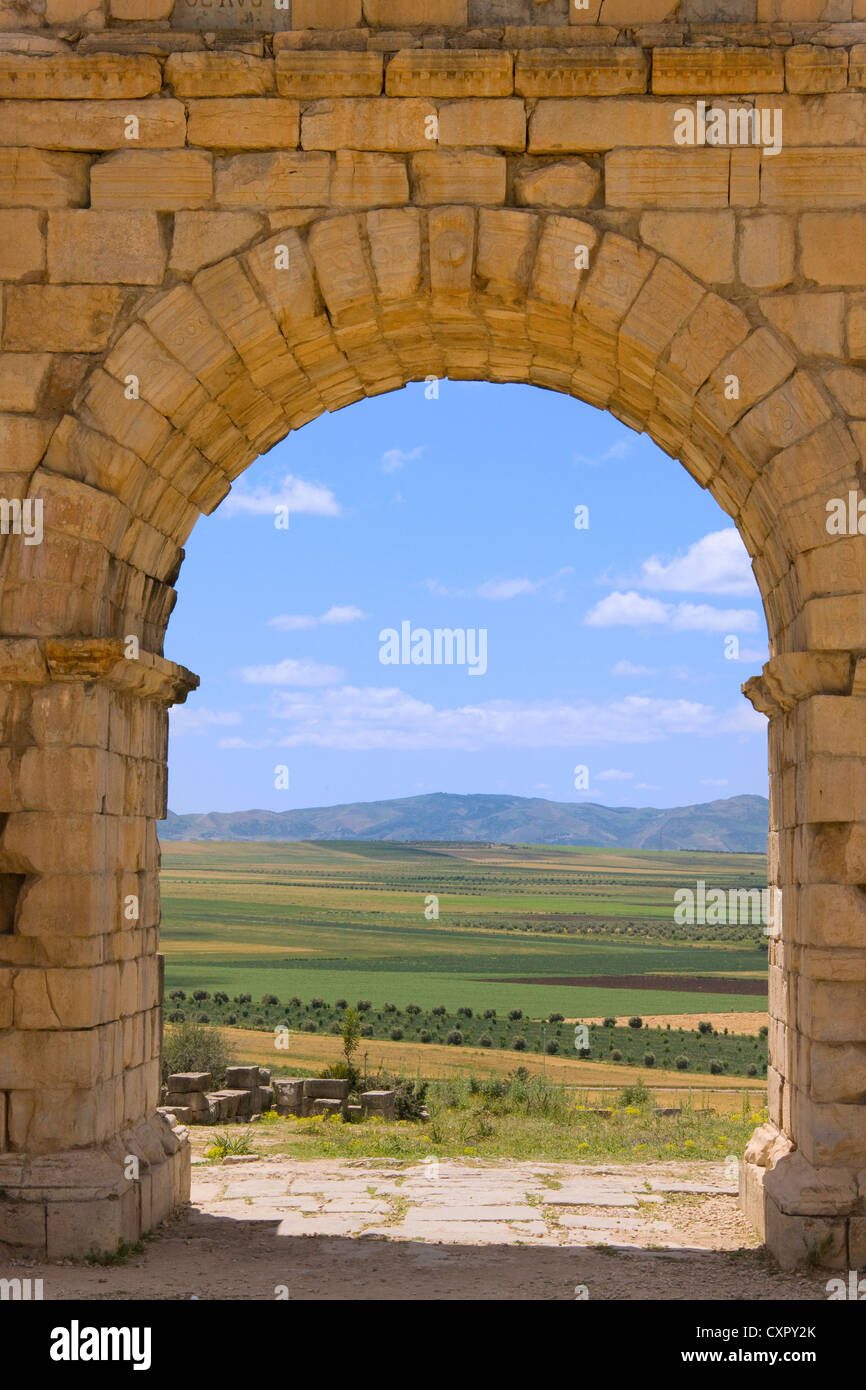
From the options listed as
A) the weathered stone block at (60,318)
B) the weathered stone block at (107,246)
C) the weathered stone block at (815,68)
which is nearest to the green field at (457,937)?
the weathered stone block at (60,318)

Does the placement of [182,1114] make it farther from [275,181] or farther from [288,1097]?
[275,181]

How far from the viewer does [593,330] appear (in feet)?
23.9

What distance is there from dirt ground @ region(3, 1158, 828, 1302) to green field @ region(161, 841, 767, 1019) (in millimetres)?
26559

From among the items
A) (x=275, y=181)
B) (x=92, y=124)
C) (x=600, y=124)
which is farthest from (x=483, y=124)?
(x=92, y=124)

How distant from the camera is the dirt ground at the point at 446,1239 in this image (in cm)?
629

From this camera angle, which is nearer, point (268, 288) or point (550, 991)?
point (268, 288)

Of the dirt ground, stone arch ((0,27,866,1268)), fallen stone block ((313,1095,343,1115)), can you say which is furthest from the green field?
stone arch ((0,27,866,1268))

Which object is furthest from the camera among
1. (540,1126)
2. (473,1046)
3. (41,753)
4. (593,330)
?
(473,1046)

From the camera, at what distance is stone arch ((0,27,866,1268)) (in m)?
6.66

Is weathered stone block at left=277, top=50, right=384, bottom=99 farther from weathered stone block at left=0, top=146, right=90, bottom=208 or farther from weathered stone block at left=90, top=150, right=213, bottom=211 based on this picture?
weathered stone block at left=0, top=146, right=90, bottom=208

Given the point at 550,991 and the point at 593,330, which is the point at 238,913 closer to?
the point at 550,991

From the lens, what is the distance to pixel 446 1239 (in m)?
7.45

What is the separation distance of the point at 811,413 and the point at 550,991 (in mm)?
39145

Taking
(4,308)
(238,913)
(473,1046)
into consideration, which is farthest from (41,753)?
(238,913)
